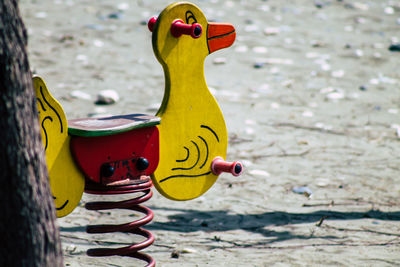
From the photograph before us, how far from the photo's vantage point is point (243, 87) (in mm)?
6184

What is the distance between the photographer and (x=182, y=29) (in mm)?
2492

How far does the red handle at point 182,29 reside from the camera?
2.49m

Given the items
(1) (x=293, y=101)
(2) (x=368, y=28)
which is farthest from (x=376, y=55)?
(1) (x=293, y=101)

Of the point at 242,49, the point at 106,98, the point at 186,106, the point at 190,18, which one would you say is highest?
the point at 190,18

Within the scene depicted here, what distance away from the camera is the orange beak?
270cm

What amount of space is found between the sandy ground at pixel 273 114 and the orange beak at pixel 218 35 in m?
1.06

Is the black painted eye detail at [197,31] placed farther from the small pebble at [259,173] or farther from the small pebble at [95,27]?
the small pebble at [95,27]

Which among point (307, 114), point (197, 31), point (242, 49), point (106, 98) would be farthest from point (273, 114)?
point (197, 31)

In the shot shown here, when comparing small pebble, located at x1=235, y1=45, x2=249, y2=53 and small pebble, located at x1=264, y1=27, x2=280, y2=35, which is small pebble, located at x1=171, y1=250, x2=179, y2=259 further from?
small pebble, located at x1=264, y1=27, x2=280, y2=35

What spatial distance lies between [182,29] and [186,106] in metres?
0.34

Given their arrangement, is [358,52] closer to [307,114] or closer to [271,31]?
[271,31]

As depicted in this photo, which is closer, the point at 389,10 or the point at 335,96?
the point at 335,96

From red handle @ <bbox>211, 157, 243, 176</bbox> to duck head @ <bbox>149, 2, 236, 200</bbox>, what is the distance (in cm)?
2

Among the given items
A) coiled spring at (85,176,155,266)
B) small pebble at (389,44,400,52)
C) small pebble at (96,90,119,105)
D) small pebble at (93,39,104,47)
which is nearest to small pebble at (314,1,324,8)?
small pebble at (389,44,400,52)
